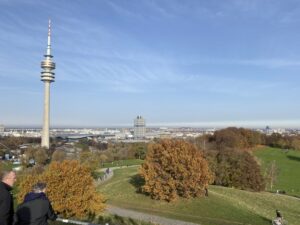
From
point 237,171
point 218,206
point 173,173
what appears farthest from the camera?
point 237,171

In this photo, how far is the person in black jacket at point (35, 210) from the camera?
24.3 ft

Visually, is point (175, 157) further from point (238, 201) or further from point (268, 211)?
point (268, 211)

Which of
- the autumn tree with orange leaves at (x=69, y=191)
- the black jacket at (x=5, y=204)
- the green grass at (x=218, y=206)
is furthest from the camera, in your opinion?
the green grass at (x=218, y=206)

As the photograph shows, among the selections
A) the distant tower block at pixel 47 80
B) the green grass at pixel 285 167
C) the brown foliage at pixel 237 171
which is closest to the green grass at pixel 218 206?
the brown foliage at pixel 237 171

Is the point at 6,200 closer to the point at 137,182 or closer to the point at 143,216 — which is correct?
the point at 143,216

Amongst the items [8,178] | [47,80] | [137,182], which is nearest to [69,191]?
[137,182]

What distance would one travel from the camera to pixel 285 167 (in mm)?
89375

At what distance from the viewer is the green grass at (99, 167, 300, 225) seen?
120 ft

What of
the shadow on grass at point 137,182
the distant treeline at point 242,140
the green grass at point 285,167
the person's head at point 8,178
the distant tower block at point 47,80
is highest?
the distant tower block at point 47,80

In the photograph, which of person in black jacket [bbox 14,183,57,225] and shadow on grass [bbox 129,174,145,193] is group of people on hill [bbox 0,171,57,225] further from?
shadow on grass [bbox 129,174,145,193]

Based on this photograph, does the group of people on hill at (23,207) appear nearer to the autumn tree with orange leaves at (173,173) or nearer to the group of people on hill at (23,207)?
the group of people on hill at (23,207)

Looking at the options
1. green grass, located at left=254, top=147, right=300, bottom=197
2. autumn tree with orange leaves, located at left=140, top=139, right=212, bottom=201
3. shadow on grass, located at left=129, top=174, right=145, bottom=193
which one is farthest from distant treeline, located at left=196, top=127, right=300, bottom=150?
autumn tree with orange leaves, located at left=140, top=139, right=212, bottom=201

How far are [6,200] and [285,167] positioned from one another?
89.5 metres

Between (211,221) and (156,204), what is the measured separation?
8.07 m
